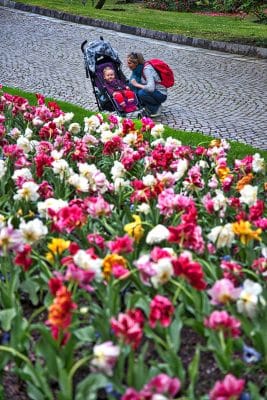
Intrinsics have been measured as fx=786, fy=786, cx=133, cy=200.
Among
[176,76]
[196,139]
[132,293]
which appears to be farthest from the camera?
[176,76]

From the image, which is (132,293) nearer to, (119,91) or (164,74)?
(119,91)

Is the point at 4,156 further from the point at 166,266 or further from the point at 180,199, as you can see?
the point at 166,266

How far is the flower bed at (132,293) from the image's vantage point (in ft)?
9.20

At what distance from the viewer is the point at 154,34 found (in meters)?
17.8

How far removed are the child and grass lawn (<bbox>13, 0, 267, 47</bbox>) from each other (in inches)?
290

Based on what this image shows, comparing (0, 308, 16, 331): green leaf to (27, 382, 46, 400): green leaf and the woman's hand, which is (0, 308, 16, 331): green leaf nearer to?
(27, 382, 46, 400): green leaf

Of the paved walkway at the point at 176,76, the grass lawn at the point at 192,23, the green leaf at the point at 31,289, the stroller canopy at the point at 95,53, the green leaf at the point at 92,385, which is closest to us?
the green leaf at the point at 92,385

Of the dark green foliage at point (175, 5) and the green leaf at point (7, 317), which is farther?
the dark green foliage at point (175, 5)

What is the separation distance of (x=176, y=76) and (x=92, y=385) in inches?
414

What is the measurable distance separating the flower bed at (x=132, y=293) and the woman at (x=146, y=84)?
453 centimetres

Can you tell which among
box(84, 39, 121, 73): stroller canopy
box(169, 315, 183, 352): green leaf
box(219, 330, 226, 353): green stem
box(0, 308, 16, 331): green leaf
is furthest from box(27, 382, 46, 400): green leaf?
box(84, 39, 121, 73): stroller canopy

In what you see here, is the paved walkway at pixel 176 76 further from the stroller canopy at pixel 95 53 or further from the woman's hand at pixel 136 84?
the stroller canopy at pixel 95 53

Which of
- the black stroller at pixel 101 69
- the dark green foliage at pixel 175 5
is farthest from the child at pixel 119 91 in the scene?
the dark green foliage at pixel 175 5

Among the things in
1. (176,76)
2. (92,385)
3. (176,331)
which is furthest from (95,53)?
(92,385)
